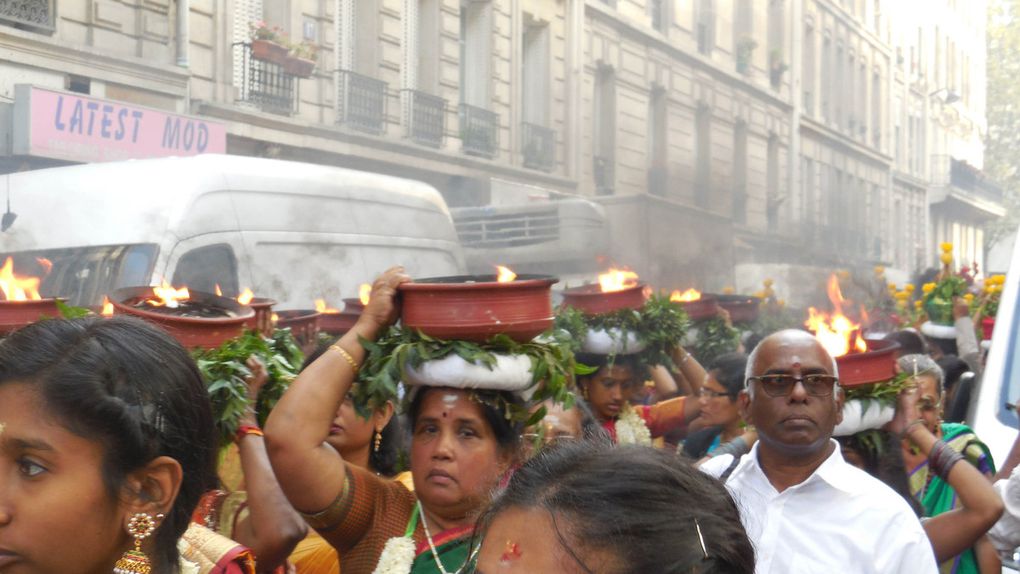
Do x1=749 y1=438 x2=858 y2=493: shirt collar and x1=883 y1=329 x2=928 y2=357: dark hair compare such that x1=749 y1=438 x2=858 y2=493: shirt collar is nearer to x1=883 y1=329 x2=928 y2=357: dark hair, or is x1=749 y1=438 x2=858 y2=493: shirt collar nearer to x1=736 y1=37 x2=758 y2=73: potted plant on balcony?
x1=883 y1=329 x2=928 y2=357: dark hair

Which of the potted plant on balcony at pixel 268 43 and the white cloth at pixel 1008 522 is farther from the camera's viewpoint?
the potted plant on balcony at pixel 268 43

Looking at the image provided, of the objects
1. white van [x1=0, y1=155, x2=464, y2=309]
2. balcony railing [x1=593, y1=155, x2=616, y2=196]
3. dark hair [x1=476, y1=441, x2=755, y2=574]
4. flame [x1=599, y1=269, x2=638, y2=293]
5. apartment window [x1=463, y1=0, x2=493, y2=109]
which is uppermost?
apartment window [x1=463, y1=0, x2=493, y2=109]

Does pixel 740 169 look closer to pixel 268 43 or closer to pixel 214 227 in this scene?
pixel 268 43

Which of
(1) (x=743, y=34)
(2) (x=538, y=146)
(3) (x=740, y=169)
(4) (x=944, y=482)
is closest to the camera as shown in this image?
(4) (x=944, y=482)

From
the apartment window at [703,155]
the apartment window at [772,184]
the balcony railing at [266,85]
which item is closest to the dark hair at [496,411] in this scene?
the balcony railing at [266,85]

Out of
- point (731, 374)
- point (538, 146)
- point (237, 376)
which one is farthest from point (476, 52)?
point (237, 376)

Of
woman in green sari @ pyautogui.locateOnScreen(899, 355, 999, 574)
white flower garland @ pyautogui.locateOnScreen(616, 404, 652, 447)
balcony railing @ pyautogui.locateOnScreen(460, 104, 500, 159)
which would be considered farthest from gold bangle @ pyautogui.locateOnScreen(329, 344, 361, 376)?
balcony railing @ pyautogui.locateOnScreen(460, 104, 500, 159)

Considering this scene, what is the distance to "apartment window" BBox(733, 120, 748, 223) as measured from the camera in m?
23.0

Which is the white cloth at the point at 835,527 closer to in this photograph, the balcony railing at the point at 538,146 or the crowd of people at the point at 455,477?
the crowd of people at the point at 455,477

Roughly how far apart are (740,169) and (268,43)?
13.6m

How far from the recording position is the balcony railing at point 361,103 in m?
12.7

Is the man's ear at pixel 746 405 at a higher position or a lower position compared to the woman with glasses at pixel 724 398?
higher

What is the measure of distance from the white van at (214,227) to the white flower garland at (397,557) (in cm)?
389

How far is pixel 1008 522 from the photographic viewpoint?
4.38m
